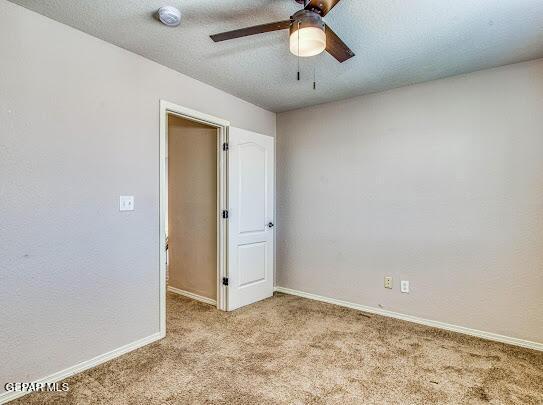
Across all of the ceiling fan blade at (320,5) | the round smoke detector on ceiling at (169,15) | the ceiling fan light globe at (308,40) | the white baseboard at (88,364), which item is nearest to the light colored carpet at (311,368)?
the white baseboard at (88,364)

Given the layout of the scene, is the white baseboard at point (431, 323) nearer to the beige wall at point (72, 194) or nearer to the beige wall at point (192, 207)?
the beige wall at point (192, 207)

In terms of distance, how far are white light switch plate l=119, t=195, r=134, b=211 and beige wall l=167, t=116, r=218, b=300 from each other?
3.90ft

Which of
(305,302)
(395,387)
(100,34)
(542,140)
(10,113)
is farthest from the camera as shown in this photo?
(305,302)

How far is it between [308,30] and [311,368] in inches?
85.1

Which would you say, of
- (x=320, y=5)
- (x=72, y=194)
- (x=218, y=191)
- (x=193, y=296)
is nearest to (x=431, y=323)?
(x=218, y=191)

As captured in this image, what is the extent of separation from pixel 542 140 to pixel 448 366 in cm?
194

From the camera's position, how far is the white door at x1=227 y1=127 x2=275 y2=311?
3.33 m

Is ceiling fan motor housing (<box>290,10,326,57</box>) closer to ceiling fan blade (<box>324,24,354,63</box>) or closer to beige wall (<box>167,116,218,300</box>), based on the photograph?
ceiling fan blade (<box>324,24,354,63</box>)

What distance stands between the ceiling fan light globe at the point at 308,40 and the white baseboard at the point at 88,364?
2460mm

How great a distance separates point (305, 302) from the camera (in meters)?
3.60

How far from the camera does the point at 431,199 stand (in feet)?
9.58

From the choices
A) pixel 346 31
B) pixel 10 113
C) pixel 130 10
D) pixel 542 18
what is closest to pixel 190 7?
pixel 130 10

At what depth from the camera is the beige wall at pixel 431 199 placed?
252cm

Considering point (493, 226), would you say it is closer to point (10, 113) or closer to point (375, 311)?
point (375, 311)
